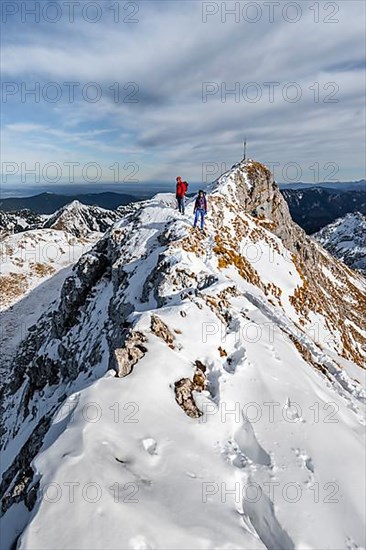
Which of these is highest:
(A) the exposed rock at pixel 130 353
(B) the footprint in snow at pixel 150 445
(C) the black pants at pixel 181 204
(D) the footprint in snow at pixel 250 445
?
(C) the black pants at pixel 181 204

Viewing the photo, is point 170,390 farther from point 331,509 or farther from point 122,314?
Answer: point 122,314

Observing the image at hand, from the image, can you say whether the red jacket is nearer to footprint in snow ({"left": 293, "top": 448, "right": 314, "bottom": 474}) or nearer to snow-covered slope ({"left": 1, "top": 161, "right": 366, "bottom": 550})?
snow-covered slope ({"left": 1, "top": 161, "right": 366, "bottom": 550})

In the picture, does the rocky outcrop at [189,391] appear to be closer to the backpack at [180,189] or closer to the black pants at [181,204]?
the backpack at [180,189]

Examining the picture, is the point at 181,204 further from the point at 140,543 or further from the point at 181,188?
the point at 140,543

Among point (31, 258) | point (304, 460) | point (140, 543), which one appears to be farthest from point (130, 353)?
point (31, 258)

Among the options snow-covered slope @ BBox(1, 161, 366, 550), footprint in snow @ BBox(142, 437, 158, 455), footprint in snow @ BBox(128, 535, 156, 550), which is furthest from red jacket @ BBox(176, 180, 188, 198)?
footprint in snow @ BBox(128, 535, 156, 550)

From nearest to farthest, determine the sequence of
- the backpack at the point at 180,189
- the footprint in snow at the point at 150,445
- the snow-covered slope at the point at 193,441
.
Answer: the snow-covered slope at the point at 193,441
the footprint in snow at the point at 150,445
the backpack at the point at 180,189

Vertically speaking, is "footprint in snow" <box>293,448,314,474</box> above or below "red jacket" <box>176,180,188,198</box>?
below

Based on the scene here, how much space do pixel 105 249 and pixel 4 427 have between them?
1477 centimetres

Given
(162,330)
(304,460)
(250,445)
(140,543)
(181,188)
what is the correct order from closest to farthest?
1. (140,543)
2. (304,460)
3. (250,445)
4. (162,330)
5. (181,188)

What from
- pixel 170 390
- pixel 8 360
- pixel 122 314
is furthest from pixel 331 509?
pixel 8 360

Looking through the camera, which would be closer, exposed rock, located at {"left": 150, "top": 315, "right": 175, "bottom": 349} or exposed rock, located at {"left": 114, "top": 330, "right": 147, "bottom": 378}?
exposed rock, located at {"left": 114, "top": 330, "right": 147, "bottom": 378}

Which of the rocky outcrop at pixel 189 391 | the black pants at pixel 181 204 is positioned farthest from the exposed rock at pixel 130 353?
the black pants at pixel 181 204

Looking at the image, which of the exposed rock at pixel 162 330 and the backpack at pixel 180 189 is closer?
the exposed rock at pixel 162 330
